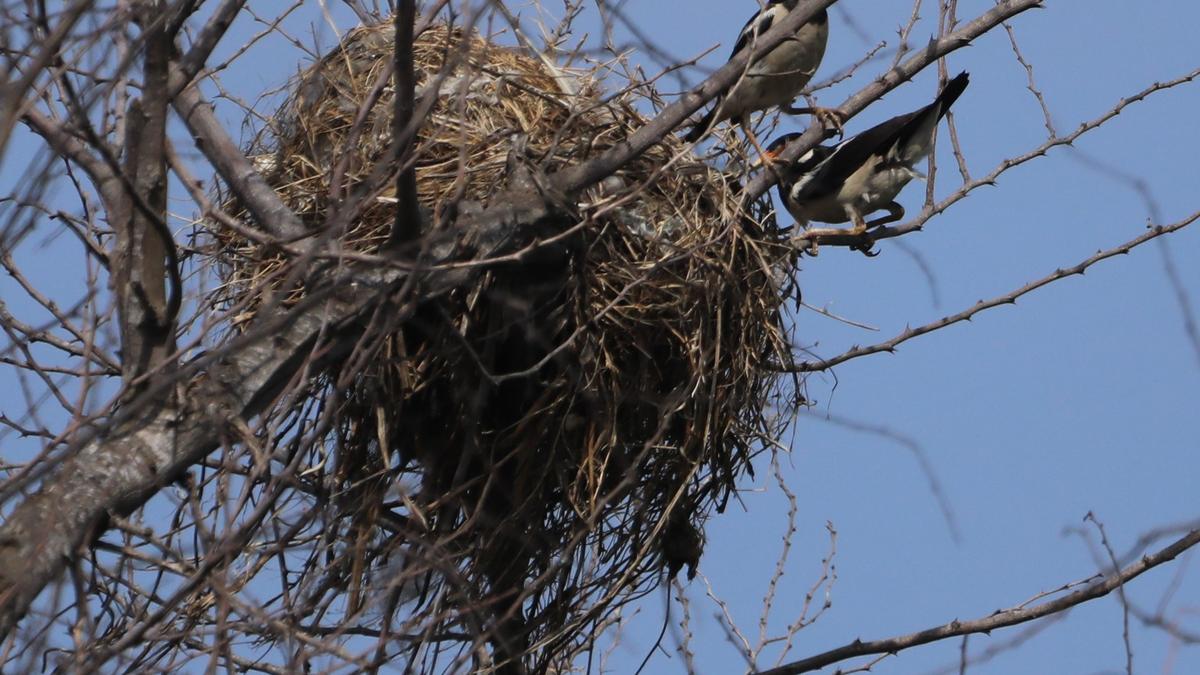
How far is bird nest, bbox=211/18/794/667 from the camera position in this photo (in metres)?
3.19

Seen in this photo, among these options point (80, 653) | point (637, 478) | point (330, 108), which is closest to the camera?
point (80, 653)

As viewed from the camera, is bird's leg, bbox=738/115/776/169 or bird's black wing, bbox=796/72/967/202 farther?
bird's black wing, bbox=796/72/967/202

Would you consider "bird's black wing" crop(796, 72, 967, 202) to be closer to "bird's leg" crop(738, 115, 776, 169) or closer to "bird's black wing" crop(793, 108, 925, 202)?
"bird's black wing" crop(793, 108, 925, 202)

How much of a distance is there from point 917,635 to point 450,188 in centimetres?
145

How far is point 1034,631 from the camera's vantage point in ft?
9.32

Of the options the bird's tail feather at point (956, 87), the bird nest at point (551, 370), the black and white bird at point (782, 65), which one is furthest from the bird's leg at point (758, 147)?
the bird's tail feather at point (956, 87)

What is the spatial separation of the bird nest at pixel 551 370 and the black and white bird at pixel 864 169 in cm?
147

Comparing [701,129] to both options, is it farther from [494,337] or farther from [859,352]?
[494,337]

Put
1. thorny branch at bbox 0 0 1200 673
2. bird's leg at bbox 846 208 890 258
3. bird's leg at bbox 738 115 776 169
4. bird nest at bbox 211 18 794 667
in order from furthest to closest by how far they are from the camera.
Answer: bird's leg at bbox 846 208 890 258 → bird's leg at bbox 738 115 776 169 → bird nest at bbox 211 18 794 667 → thorny branch at bbox 0 0 1200 673

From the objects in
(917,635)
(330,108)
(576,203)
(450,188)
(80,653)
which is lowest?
(80,653)

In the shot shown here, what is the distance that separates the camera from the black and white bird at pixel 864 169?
16.1 ft

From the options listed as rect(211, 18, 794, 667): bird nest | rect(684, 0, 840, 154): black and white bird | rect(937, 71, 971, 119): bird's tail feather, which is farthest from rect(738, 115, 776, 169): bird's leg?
rect(937, 71, 971, 119): bird's tail feather

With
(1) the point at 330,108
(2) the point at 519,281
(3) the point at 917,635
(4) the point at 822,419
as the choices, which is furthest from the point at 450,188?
(3) the point at 917,635

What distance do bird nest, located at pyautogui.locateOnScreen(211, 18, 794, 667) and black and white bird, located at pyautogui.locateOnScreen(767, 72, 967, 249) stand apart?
147cm
